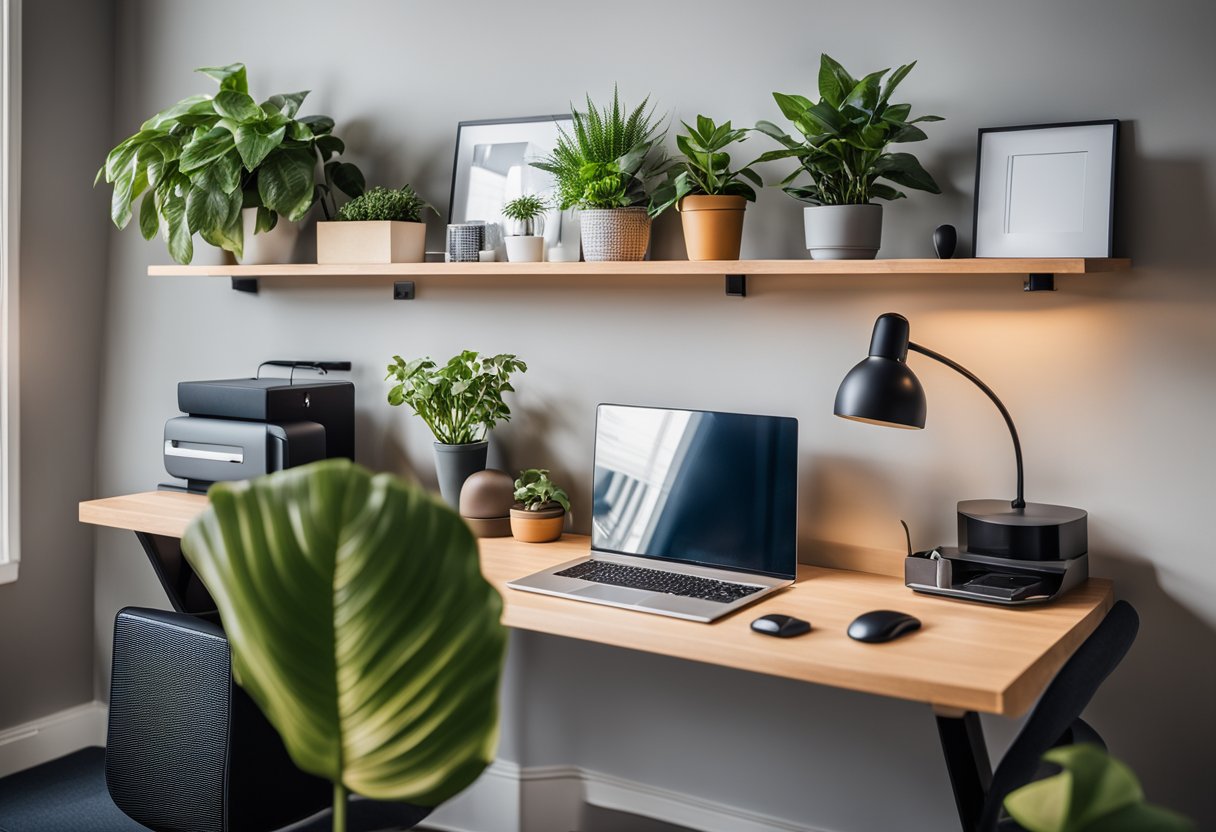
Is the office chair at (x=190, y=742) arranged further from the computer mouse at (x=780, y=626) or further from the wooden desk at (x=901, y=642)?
the computer mouse at (x=780, y=626)

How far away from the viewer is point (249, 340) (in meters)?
3.06

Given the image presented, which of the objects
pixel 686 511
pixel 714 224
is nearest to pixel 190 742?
pixel 686 511

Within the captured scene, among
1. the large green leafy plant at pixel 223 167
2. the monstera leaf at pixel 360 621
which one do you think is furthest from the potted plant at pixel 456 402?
the monstera leaf at pixel 360 621

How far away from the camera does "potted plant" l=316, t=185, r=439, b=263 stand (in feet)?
8.45

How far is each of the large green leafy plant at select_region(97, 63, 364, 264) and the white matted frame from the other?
152cm

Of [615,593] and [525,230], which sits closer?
[615,593]

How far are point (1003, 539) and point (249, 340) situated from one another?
2085 millimetres

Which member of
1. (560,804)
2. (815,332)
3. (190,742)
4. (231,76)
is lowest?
(560,804)

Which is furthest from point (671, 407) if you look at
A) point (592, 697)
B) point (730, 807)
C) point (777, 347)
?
point (730, 807)

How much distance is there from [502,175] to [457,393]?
0.52 metres

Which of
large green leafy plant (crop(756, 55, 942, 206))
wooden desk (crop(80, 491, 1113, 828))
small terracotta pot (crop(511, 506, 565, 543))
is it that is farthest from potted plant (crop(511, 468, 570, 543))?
large green leafy plant (crop(756, 55, 942, 206))

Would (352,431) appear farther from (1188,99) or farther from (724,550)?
(1188,99)

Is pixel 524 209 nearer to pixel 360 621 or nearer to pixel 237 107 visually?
pixel 237 107

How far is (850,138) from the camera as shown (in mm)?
1996
